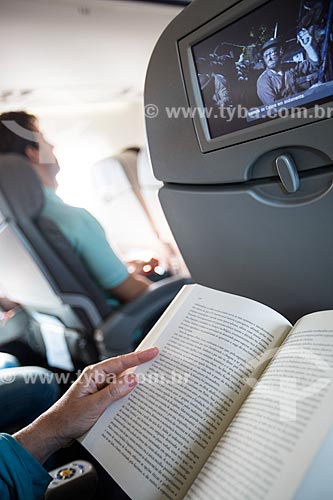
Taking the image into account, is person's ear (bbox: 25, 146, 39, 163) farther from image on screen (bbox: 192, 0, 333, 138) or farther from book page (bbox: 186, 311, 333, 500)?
book page (bbox: 186, 311, 333, 500)

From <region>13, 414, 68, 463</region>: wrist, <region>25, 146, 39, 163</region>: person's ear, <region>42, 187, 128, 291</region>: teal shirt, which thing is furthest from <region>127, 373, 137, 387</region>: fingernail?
<region>25, 146, 39, 163</region>: person's ear

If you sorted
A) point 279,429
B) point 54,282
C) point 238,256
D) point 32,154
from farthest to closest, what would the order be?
point 32,154 → point 54,282 → point 238,256 → point 279,429

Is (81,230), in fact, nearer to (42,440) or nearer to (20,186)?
(20,186)

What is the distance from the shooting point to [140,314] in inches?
79.4

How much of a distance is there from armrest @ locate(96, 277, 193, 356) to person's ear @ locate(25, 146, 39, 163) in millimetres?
886

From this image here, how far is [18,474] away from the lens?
2.31 ft

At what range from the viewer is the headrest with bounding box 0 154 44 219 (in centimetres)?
172

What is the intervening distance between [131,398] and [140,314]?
1275mm

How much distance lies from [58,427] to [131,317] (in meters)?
1.20

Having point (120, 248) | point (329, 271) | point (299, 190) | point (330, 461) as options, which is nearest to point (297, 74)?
point (299, 190)

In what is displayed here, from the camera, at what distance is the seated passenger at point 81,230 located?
2.11 m

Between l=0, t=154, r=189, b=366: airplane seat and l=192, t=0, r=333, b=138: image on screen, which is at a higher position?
l=192, t=0, r=333, b=138: image on screen

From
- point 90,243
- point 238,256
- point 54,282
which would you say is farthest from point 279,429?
point 90,243

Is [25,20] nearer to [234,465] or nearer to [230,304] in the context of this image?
[230,304]
